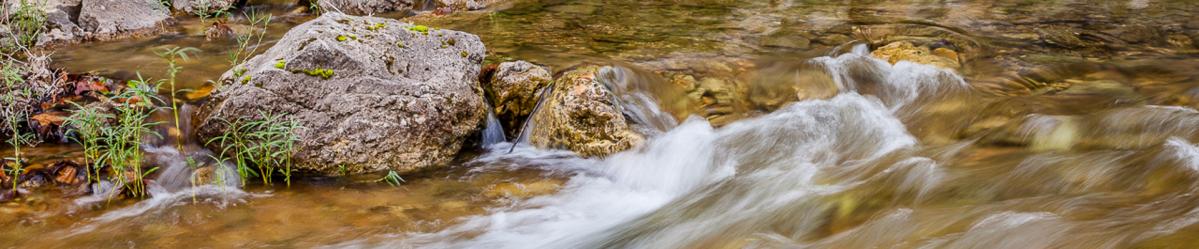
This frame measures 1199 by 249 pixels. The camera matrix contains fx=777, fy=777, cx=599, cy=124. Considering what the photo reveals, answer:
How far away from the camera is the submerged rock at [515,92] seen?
6.00m

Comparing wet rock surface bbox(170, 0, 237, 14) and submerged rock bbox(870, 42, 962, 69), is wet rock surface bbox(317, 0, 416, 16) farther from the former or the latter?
submerged rock bbox(870, 42, 962, 69)

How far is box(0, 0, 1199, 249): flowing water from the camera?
383cm

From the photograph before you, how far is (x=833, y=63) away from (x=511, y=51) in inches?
120

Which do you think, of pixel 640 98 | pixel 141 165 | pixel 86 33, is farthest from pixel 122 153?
pixel 86 33

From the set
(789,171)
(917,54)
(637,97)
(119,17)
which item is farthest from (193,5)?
(917,54)

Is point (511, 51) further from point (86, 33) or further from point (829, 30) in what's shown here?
point (86, 33)

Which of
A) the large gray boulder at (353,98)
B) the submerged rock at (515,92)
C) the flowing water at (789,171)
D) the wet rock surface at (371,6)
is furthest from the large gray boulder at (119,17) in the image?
the submerged rock at (515,92)

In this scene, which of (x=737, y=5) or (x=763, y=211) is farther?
(x=737, y=5)

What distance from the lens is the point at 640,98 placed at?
6090 mm

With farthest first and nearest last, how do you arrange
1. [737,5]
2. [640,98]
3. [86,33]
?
[737,5] → [86,33] → [640,98]

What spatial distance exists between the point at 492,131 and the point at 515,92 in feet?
1.17

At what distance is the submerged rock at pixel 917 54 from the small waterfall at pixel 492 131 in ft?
12.1

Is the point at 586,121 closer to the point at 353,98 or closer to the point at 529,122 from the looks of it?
the point at 529,122

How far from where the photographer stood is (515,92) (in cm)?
604
